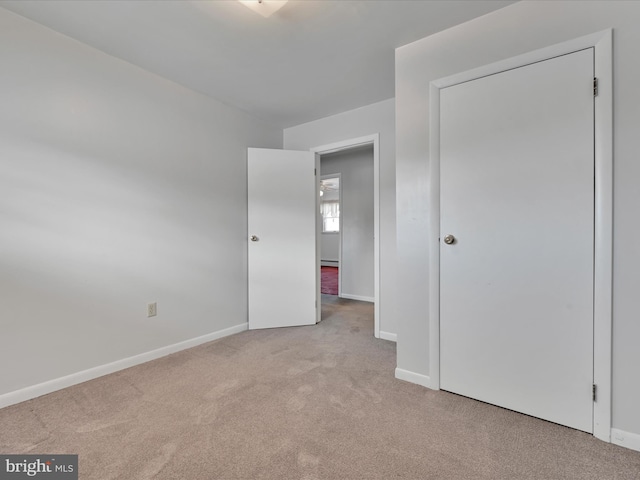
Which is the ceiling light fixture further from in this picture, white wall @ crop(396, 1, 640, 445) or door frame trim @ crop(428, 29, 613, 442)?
door frame trim @ crop(428, 29, 613, 442)

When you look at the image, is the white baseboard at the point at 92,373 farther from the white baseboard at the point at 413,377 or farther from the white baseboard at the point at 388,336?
the white baseboard at the point at 413,377

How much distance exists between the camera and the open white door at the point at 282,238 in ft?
10.2

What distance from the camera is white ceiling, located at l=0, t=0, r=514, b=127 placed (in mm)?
1630

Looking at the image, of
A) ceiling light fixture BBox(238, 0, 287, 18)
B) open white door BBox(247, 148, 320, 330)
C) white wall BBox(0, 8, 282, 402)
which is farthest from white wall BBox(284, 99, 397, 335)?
ceiling light fixture BBox(238, 0, 287, 18)

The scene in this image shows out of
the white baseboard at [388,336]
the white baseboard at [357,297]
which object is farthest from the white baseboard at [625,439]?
the white baseboard at [357,297]

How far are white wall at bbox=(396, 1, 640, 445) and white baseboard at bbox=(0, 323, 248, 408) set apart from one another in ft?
5.92

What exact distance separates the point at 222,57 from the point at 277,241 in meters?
1.73

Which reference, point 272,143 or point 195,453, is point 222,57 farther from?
point 195,453

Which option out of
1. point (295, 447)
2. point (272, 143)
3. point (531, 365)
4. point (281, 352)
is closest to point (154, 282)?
point (281, 352)

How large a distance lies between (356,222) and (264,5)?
12.0 ft

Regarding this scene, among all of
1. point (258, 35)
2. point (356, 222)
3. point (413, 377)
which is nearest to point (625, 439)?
point (413, 377)

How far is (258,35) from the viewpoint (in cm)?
186

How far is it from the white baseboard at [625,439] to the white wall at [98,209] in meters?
2.79

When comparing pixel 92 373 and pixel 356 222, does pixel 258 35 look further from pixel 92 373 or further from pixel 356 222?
pixel 356 222
